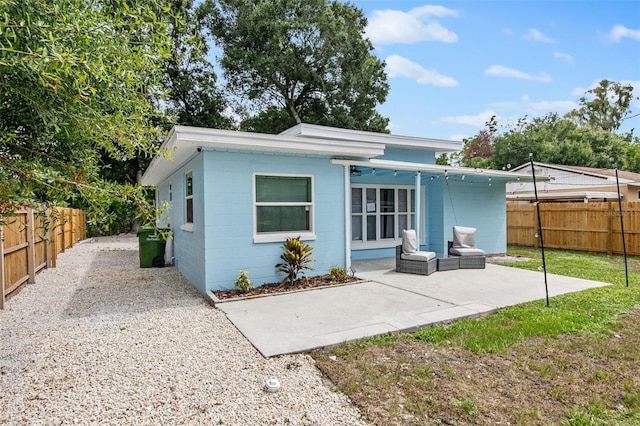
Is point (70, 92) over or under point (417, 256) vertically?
over

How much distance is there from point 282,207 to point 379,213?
439cm

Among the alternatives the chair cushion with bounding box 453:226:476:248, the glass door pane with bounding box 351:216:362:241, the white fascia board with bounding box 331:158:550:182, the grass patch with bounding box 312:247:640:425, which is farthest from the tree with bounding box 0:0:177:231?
the chair cushion with bounding box 453:226:476:248

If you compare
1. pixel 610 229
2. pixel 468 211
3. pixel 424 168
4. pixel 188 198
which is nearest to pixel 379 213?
pixel 424 168

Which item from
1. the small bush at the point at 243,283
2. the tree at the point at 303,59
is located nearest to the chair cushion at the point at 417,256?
the small bush at the point at 243,283

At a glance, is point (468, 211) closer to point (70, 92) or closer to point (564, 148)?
point (70, 92)

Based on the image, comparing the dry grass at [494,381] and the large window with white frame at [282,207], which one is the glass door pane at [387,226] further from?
the dry grass at [494,381]

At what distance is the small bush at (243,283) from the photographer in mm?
6387

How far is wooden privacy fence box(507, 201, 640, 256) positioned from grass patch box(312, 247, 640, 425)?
26.1ft

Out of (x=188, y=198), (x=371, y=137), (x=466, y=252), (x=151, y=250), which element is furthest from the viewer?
(x=371, y=137)

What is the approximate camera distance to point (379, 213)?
10695mm

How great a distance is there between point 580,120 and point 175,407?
4801 centimetres

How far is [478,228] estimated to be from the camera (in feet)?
38.8

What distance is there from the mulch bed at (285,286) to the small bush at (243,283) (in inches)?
2.5

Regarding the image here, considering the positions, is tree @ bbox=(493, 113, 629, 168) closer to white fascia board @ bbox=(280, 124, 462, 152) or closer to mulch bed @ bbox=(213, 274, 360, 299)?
white fascia board @ bbox=(280, 124, 462, 152)
